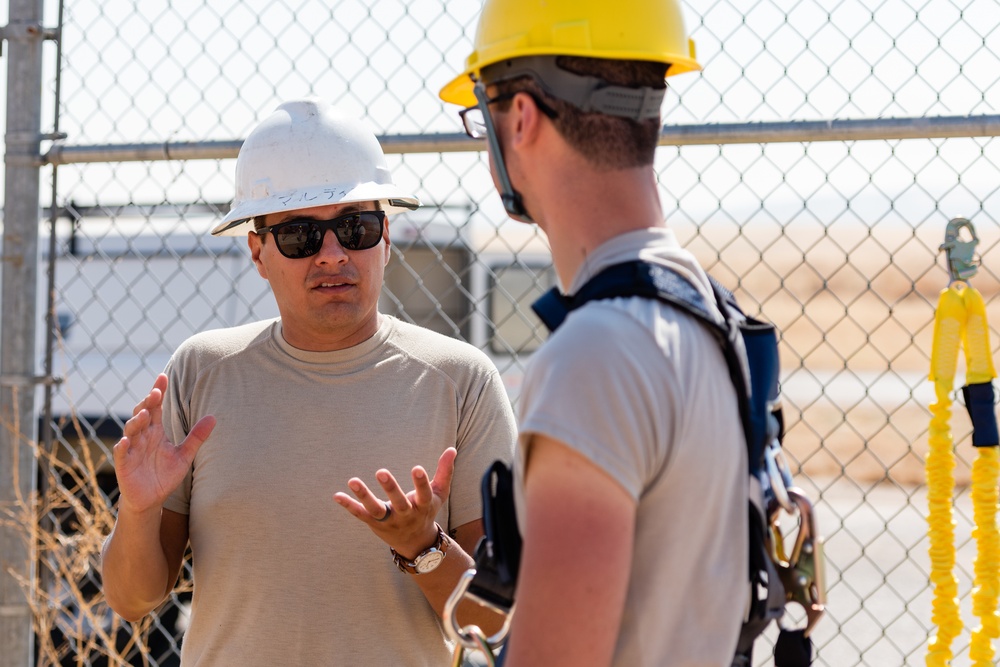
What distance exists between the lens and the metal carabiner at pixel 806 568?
1.48m

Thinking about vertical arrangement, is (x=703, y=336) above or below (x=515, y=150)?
below

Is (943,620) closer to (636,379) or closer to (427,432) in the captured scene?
(427,432)

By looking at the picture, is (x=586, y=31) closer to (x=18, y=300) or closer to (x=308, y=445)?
(x=308, y=445)

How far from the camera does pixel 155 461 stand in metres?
2.23

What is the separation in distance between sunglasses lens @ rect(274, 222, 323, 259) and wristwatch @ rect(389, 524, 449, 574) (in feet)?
2.37

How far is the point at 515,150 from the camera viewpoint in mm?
1487

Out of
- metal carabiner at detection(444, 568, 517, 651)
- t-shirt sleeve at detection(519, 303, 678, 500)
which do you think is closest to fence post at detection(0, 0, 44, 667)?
metal carabiner at detection(444, 568, 517, 651)

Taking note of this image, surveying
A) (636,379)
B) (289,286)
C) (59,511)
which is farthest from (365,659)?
(59,511)

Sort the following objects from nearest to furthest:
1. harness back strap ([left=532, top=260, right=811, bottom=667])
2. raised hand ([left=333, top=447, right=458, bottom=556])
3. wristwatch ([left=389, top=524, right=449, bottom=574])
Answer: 1. harness back strap ([left=532, top=260, right=811, bottom=667])
2. raised hand ([left=333, top=447, right=458, bottom=556])
3. wristwatch ([left=389, top=524, right=449, bottom=574])

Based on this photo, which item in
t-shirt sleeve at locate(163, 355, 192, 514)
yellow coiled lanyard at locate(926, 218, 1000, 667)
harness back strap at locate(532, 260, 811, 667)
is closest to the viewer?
harness back strap at locate(532, 260, 811, 667)

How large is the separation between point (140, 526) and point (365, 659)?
543 mm

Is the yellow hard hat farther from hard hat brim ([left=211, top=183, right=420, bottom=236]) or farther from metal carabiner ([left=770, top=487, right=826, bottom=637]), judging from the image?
hard hat brim ([left=211, top=183, right=420, bottom=236])

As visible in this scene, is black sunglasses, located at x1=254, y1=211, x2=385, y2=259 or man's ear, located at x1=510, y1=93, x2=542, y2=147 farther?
black sunglasses, located at x1=254, y1=211, x2=385, y2=259

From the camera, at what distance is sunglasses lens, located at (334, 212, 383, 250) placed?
8.16ft
